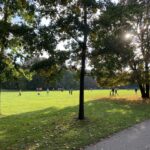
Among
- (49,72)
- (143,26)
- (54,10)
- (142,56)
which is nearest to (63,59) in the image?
(49,72)

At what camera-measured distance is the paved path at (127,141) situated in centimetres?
1222

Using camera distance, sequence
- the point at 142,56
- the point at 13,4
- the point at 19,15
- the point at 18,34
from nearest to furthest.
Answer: the point at 13,4, the point at 18,34, the point at 19,15, the point at 142,56

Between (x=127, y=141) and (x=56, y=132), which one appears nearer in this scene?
(x=127, y=141)

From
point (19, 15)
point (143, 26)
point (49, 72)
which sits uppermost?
point (143, 26)

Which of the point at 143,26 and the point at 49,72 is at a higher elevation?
the point at 143,26

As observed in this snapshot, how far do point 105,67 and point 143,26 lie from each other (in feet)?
80.8

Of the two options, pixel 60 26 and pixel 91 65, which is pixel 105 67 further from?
pixel 60 26

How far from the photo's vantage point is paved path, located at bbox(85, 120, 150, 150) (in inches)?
481

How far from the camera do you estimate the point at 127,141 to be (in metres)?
13.5

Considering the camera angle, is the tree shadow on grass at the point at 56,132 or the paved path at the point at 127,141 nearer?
the paved path at the point at 127,141

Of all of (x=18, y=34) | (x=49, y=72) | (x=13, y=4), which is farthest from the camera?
(x=49, y=72)

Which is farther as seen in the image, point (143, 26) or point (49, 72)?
point (143, 26)

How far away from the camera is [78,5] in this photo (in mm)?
19922

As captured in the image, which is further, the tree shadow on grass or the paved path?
the tree shadow on grass
